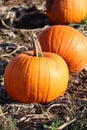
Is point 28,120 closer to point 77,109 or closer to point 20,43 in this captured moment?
point 77,109

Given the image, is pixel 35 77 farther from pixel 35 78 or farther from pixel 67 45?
pixel 67 45

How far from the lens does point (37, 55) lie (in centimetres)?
484

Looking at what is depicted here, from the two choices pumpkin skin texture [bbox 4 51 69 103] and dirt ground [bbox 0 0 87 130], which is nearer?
dirt ground [bbox 0 0 87 130]

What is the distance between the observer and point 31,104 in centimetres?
482

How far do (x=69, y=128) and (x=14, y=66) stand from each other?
0.90 metres

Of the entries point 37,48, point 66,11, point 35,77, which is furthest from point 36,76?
point 66,11

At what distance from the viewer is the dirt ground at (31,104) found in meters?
4.34

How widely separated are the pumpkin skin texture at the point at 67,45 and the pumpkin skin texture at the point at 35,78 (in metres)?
0.46

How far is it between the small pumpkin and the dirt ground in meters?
0.09

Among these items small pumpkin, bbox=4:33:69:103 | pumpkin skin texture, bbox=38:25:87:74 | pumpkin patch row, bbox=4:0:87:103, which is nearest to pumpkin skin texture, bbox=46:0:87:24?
pumpkin skin texture, bbox=38:25:87:74

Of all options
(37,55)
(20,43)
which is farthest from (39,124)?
(20,43)

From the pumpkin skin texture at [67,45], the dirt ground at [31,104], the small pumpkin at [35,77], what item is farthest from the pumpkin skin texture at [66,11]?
the small pumpkin at [35,77]

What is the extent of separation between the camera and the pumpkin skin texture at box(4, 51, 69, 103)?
4758 millimetres

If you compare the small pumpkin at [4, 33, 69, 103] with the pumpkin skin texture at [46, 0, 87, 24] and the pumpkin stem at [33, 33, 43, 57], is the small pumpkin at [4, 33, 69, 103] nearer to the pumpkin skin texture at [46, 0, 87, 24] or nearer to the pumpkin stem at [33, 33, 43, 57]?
the pumpkin stem at [33, 33, 43, 57]
